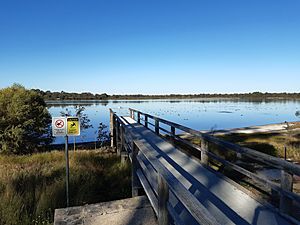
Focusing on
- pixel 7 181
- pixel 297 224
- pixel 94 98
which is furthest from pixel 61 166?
pixel 94 98

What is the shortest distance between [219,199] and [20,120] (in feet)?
46.0

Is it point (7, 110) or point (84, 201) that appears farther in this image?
point (7, 110)

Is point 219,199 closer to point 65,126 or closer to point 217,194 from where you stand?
point 217,194

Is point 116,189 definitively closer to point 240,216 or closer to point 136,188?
point 136,188

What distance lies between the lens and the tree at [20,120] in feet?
46.9

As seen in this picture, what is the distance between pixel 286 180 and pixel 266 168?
216 inches

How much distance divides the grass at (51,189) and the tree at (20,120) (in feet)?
23.1

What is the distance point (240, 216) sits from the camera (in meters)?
3.27

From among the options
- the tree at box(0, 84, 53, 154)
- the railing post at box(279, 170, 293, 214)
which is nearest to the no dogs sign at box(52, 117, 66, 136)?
the railing post at box(279, 170, 293, 214)

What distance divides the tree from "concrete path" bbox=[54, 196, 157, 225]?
12160 millimetres

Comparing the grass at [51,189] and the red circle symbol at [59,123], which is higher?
the red circle symbol at [59,123]

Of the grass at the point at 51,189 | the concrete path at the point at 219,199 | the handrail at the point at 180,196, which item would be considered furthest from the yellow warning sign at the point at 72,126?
the handrail at the point at 180,196

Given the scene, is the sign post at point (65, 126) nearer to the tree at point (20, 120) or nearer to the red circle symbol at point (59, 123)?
the red circle symbol at point (59, 123)

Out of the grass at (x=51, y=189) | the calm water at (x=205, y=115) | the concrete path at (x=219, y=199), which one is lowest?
the calm water at (x=205, y=115)
